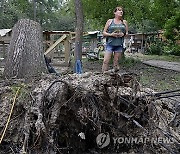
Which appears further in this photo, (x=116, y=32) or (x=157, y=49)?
(x=157, y=49)

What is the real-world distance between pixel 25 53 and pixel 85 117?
10.0 ft

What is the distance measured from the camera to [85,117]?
11.4 feet

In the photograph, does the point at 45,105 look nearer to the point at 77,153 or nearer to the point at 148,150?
the point at 77,153

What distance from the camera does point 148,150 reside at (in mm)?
3486

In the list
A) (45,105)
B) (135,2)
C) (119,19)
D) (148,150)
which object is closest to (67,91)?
(45,105)

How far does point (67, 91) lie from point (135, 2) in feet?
43.4

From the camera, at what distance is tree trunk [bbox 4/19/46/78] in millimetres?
5996

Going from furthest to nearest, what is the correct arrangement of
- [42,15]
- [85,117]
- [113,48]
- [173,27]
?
[42,15] < [173,27] < [113,48] < [85,117]

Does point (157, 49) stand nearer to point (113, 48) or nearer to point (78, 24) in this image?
point (78, 24)

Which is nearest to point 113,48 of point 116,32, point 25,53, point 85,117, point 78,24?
point 116,32

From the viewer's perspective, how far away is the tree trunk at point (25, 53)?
19.7 ft
